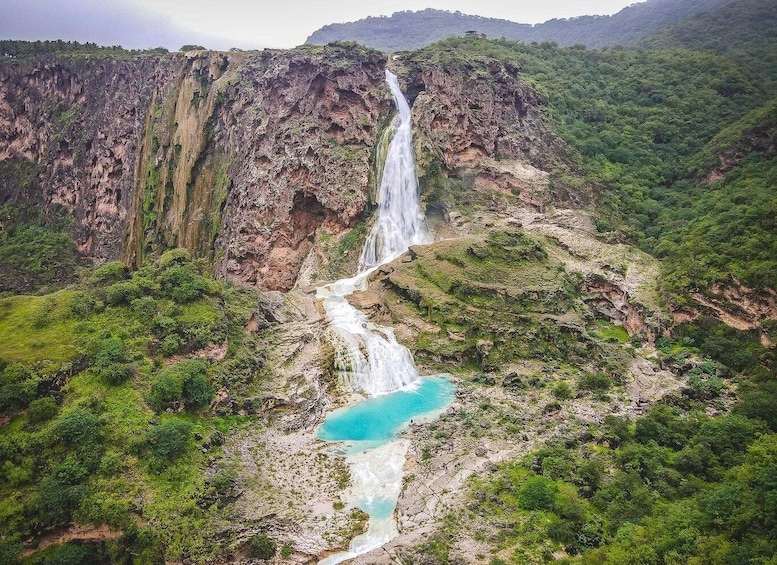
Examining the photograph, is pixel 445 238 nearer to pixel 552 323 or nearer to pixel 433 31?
pixel 552 323

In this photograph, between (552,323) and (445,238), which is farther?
(445,238)

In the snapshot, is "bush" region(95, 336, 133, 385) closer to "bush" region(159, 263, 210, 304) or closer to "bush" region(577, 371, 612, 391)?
"bush" region(159, 263, 210, 304)

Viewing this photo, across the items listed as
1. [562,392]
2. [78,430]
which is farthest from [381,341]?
[78,430]

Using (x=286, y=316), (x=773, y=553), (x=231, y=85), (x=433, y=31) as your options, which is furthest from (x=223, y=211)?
(x=433, y=31)

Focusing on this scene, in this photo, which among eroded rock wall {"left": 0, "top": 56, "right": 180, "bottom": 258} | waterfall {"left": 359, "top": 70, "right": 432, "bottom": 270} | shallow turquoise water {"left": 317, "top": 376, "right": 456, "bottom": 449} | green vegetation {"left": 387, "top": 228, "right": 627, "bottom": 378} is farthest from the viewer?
eroded rock wall {"left": 0, "top": 56, "right": 180, "bottom": 258}

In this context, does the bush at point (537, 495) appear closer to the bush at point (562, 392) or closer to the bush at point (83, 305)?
the bush at point (562, 392)

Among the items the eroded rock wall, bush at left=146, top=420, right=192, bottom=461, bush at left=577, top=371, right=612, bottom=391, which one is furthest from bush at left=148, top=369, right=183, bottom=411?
the eroded rock wall
